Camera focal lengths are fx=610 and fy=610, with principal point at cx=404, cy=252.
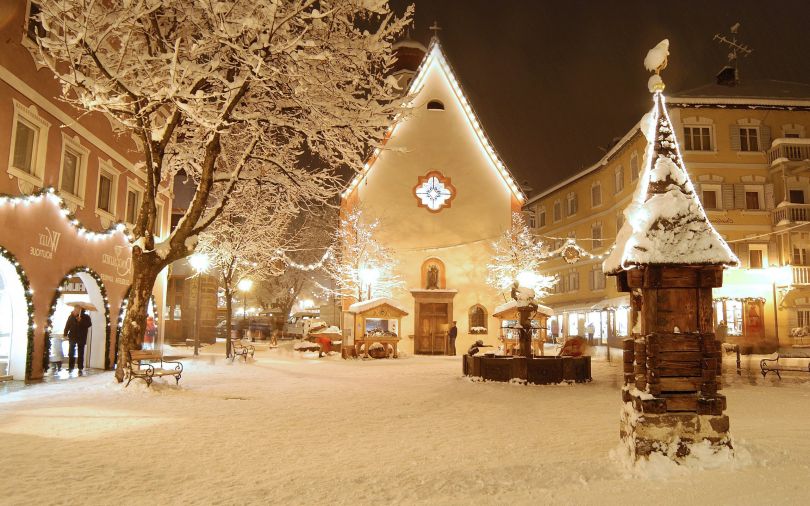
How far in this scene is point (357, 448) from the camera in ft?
26.5

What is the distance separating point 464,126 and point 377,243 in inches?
312

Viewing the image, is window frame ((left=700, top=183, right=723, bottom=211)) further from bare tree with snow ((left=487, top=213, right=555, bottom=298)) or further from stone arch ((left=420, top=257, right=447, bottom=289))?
stone arch ((left=420, top=257, right=447, bottom=289))

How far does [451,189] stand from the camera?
33031 mm

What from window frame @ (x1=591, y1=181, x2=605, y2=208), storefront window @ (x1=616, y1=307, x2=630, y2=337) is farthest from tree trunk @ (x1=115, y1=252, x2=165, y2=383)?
window frame @ (x1=591, y1=181, x2=605, y2=208)

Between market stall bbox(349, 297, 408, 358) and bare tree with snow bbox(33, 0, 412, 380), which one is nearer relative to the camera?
bare tree with snow bbox(33, 0, 412, 380)

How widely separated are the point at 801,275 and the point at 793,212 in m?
3.36

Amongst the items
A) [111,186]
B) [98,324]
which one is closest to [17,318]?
[98,324]

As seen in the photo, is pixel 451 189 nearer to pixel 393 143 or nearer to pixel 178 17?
pixel 393 143

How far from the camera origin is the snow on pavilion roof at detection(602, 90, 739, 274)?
717cm

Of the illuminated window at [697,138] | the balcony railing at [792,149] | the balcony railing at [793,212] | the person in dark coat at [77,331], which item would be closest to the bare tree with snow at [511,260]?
the illuminated window at [697,138]

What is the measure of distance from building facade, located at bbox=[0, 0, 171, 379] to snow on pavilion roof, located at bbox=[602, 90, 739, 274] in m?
12.6

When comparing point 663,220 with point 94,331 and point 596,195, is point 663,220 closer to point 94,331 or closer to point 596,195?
point 94,331

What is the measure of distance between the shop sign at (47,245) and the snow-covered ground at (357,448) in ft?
11.3

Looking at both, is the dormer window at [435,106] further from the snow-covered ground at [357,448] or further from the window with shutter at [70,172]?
the snow-covered ground at [357,448]
